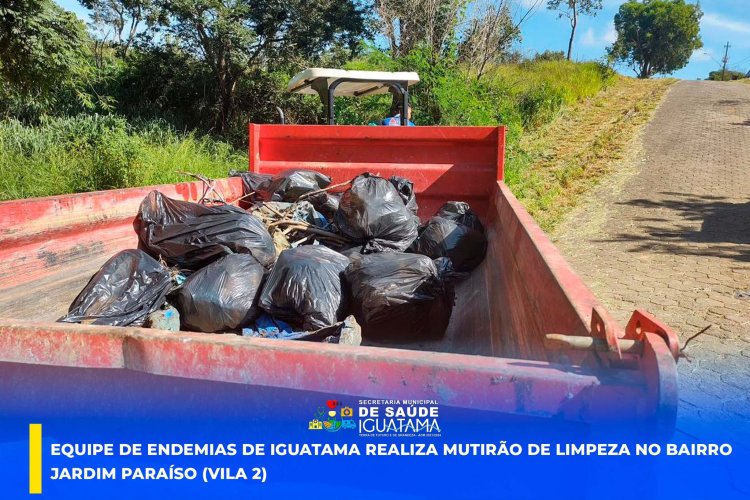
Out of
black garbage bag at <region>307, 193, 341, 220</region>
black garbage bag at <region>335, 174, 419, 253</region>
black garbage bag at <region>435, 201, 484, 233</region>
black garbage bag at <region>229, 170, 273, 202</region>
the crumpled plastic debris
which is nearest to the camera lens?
the crumpled plastic debris

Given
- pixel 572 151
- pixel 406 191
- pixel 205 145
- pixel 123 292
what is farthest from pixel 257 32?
pixel 123 292

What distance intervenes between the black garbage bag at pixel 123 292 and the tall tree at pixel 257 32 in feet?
28.7

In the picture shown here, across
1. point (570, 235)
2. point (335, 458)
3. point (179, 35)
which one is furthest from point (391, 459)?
point (179, 35)

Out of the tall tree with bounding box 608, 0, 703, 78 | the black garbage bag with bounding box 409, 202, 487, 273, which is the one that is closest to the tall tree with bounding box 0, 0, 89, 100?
the black garbage bag with bounding box 409, 202, 487, 273

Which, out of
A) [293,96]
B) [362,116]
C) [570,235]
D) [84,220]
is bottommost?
[570,235]

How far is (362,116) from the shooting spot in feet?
31.7

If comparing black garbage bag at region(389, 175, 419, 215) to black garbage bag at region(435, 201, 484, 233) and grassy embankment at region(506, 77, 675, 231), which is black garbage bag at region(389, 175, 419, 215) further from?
grassy embankment at region(506, 77, 675, 231)

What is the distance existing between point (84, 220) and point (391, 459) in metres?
2.27

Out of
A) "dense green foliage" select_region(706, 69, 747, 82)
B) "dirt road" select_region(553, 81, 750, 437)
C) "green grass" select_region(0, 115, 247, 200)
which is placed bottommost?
"dirt road" select_region(553, 81, 750, 437)

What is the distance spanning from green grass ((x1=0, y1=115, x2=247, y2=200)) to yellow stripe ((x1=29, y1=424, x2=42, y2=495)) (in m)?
5.20

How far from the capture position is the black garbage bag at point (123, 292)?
2357mm

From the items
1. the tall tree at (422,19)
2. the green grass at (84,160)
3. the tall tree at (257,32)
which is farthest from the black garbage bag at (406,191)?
the tall tree at (422,19)

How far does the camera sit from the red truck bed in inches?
38.8

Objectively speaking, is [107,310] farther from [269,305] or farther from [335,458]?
[335,458]
